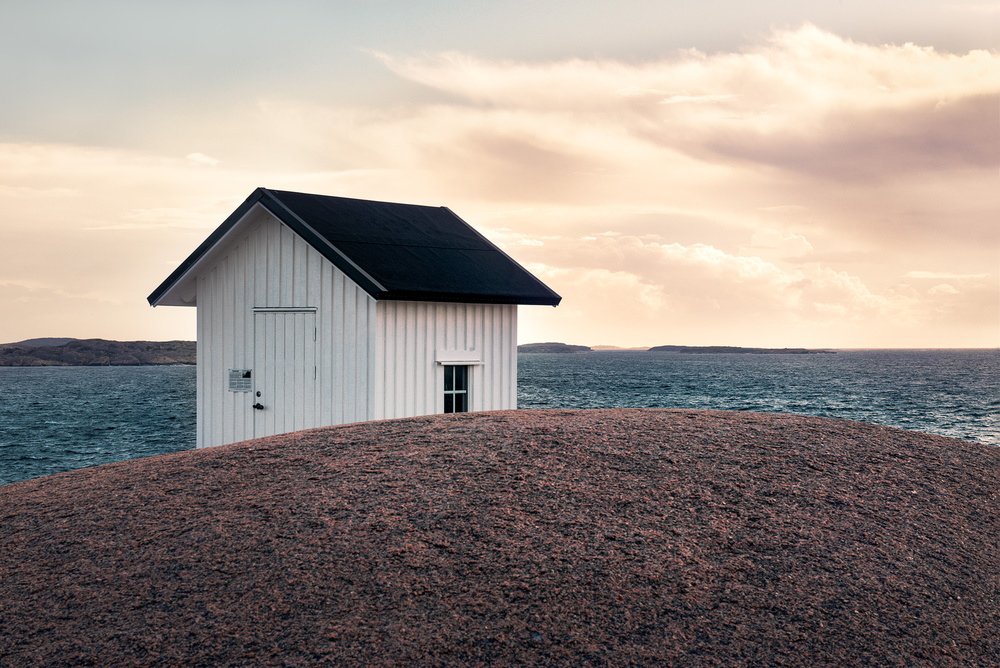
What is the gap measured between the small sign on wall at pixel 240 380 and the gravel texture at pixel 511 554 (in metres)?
4.77

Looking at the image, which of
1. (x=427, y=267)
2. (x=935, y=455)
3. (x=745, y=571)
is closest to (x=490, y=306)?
(x=427, y=267)

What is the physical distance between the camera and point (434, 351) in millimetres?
13820

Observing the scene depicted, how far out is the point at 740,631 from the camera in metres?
5.81

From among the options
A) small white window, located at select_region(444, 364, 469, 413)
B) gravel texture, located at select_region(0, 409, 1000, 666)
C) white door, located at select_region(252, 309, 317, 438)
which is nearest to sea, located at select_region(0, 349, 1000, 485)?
white door, located at select_region(252, 309, 317, 438)

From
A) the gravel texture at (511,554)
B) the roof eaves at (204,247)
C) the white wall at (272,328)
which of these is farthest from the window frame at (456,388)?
the roof eaves at (204,247)

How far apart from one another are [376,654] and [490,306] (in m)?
9.70

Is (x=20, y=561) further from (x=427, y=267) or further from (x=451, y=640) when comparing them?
(x=427, y=267)

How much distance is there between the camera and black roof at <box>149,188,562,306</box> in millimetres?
13180

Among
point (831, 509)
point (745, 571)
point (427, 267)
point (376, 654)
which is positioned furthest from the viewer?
point (427, 267)

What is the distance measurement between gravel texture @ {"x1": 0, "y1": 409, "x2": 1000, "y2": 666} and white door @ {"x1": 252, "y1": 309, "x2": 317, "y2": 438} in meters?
3.79

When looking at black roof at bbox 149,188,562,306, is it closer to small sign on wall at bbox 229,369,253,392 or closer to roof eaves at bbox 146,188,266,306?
roof eaves at bbox 146,188,266,306

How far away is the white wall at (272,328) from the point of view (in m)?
13.1

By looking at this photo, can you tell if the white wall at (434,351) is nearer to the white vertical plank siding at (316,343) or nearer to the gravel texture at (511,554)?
the white vertical plank siding at (316,343)

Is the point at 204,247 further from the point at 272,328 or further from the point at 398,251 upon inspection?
the point at 398,251
